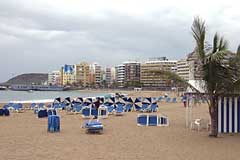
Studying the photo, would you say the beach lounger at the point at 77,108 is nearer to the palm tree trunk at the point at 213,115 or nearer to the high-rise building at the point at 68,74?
the palm tree trunk at the point at 213,115

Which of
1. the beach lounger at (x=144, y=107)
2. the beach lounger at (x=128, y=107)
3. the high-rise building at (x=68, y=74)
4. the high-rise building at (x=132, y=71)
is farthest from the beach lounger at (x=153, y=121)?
the high-rise building at (x=68, y=74)

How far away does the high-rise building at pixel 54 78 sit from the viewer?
17838cm

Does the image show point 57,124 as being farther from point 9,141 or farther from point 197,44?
point 197,44

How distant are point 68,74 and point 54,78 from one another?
20942 mm

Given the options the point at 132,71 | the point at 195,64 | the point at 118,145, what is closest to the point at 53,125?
the point at 118,145

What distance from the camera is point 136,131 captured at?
13039mm

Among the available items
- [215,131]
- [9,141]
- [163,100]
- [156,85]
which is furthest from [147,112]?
[156,85]

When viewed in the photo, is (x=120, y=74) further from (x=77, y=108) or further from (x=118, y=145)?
(x=118, y=145)

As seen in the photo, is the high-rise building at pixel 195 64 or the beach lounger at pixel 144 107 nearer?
the high-rise building at pixel 195 64

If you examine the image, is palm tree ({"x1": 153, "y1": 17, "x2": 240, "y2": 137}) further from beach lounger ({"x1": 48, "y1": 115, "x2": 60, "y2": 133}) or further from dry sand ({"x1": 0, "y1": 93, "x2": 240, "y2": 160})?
beach lounger ({"x1": 48, "y1": 115, "x2": 60, "y2": 133})

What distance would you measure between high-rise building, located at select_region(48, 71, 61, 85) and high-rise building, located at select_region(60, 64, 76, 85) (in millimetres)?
5727

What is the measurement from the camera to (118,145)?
983 centimetres

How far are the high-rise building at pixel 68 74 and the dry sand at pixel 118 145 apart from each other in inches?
6110

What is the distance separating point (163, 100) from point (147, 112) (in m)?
21.4
